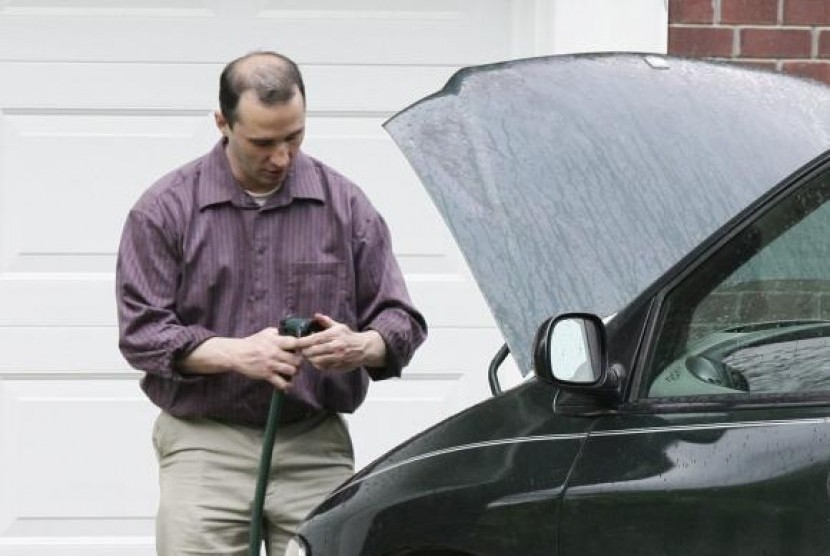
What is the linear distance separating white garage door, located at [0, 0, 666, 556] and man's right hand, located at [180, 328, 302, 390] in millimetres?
2147

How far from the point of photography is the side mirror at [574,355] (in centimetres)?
386

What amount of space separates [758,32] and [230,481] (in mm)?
2717

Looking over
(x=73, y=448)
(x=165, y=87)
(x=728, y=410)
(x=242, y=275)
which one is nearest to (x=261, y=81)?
(x=242, y=275)

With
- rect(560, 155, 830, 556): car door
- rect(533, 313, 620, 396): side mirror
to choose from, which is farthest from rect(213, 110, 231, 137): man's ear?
rect(560, 155, 830, 556): car door

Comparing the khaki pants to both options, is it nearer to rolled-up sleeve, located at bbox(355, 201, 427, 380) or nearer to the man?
the man

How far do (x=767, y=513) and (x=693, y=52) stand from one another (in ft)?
11.7

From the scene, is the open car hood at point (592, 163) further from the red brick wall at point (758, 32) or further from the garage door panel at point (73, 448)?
the garage door panel at point (73, 448)

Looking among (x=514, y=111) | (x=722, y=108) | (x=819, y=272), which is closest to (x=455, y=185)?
(x=514, y=111)

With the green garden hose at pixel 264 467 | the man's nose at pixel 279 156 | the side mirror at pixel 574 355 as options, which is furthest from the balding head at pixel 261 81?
the side mirror at pixel 574 355

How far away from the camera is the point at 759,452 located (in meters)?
3.52

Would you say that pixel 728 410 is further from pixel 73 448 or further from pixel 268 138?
pixel 73 448

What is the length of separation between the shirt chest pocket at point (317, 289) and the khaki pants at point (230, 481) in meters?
0.27

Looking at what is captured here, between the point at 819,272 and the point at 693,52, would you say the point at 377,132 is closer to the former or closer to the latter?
the point at 693,52

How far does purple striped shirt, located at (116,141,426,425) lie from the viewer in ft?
16.3
